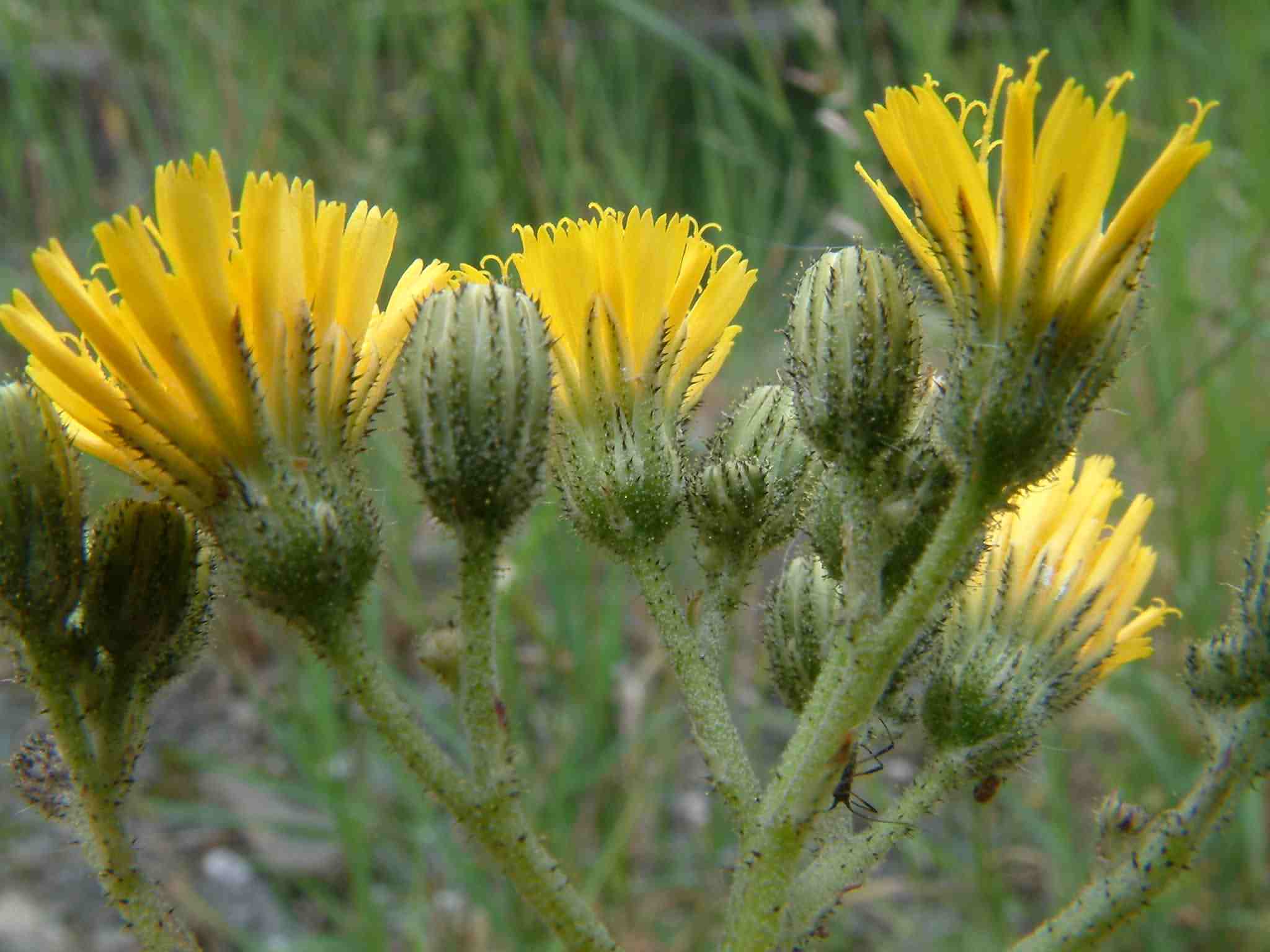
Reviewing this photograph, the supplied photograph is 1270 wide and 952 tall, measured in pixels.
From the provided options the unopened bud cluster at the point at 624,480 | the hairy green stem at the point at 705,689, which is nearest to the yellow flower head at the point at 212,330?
the unopened bud cluster at the point at 624,480

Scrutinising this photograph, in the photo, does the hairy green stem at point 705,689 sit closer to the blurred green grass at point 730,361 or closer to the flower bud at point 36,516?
the flower bud at point 36,516

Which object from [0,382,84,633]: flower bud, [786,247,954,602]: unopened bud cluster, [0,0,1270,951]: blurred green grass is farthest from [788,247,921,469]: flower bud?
[0,0,1270,951]: blurred green grass

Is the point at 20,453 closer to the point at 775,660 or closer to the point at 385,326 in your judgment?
the point at 385,326

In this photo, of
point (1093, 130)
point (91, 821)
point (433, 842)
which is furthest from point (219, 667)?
point (1093, 130)

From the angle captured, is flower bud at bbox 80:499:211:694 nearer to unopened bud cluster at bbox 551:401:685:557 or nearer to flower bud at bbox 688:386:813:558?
unopened bud cluster at bbox 551:401:685:557

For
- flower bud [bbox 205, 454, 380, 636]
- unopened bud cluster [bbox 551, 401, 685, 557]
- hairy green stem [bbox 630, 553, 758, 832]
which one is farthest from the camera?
unopened bud cluster [bbox 551, 401, 685, 557]
